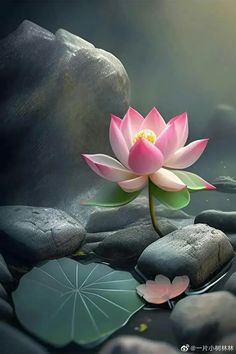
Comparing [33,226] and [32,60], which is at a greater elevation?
[32,60]

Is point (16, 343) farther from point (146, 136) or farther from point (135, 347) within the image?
point (146, 136)

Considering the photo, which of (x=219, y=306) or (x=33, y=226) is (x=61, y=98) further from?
(x=219, y=306)

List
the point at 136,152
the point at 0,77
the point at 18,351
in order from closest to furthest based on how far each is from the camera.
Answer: the point at 18,351, the point at 136,152, the point at 0,77

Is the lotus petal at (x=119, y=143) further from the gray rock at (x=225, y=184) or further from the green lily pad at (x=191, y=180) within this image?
the gray rock at (x=225, y=184)

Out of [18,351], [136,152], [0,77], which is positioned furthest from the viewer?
[0,77]

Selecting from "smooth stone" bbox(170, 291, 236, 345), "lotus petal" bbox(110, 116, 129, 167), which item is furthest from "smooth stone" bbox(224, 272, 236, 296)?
"lotus petal" bbox(110, 116, 129, 167)

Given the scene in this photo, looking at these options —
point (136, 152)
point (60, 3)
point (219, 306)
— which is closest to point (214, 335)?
point (219, 306)
